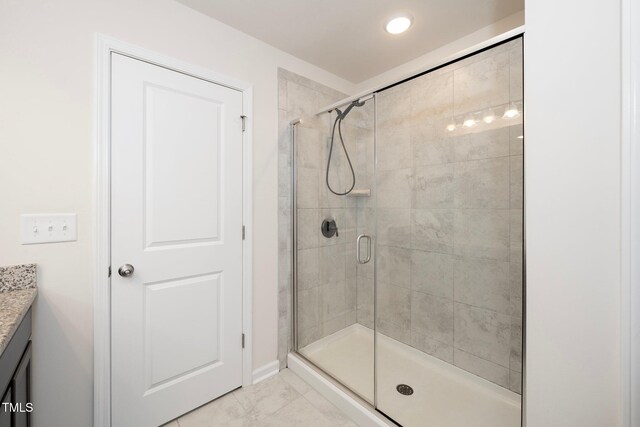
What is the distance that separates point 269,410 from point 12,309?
1358 mm

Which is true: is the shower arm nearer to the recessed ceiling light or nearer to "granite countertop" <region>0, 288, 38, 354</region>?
the recessed ceiling light

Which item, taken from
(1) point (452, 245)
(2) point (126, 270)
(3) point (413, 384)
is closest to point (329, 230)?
(1) point (452, 245)

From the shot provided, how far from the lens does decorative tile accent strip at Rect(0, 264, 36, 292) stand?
1.12 metres

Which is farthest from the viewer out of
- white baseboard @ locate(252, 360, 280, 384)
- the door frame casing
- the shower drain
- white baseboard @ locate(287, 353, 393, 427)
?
white baseboard @ locate(252, 360, 280, 384)

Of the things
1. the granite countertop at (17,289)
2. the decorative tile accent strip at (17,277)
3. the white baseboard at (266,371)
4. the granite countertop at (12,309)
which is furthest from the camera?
the white baseboard at (266,371)

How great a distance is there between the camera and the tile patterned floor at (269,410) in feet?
5.02

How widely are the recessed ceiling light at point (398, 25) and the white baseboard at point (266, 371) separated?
2538 mm

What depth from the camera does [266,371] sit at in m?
1.94

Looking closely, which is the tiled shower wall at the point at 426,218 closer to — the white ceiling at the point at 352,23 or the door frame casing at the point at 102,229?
the white ceiling at the point at 352,23

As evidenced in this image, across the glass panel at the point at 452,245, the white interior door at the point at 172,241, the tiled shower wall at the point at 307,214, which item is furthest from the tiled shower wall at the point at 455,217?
the white interior door at the point at 172,241

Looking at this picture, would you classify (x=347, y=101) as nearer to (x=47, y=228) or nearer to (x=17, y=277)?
(x=47, y=228)

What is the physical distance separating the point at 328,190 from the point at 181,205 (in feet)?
3.53

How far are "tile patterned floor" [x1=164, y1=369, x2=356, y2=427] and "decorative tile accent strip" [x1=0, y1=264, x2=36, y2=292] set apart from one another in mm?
1065

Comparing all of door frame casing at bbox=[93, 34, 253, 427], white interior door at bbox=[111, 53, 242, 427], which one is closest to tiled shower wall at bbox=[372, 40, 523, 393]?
white interior door at bbox=[111, 53, 242, 427]
